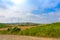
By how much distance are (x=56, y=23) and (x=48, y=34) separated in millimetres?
7278

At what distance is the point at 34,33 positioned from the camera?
82.8 ft

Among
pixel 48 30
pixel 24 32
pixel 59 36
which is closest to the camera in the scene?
pixel 59 36

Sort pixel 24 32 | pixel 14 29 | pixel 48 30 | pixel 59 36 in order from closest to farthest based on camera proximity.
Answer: pixel 59 36 → pixel 48 30 → pixel 24 32 → pixel 14 29

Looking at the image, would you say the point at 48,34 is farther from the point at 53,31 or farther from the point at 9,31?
the point at 9,31

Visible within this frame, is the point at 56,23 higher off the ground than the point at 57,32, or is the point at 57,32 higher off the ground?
the point at 56,23

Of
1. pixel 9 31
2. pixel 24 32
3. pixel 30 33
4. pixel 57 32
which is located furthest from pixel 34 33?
pixel 9 31

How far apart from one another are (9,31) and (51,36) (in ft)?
33.2

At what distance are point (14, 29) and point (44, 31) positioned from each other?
7.34 m

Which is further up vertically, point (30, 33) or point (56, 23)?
point (56, 23)

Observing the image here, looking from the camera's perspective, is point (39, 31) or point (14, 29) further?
point (14, 29)

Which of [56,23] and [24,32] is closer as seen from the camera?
[24,32]

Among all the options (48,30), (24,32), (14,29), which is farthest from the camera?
(14,29)

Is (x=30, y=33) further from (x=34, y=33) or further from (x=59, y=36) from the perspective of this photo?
(x=59, y=36)

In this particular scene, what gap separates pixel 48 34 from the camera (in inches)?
933
